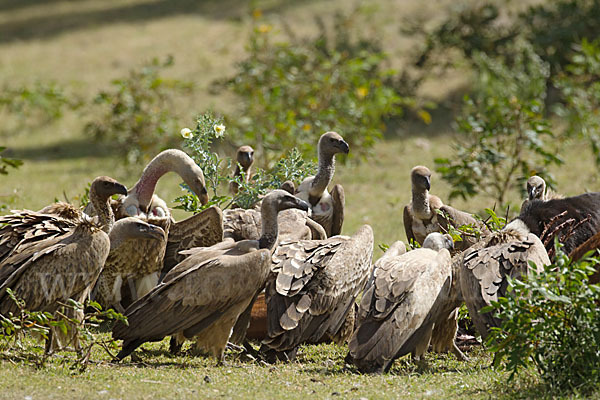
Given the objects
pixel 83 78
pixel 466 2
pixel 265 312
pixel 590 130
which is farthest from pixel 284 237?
pixel 83 78

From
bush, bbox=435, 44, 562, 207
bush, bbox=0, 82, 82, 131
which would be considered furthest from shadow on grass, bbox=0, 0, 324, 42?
bush, bbox=435, 44, 562, 207

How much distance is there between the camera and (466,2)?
1697cm

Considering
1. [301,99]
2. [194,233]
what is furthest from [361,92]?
[194,233]

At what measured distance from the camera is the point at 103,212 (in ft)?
20.9

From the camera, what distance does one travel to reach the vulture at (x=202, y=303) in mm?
5668

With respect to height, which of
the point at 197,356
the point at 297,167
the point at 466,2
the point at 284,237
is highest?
the point at 466,2

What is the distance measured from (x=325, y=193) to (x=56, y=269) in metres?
3.38

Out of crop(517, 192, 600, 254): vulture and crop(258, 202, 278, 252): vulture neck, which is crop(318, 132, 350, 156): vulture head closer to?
crop(517, 192, 600, 254): vulture

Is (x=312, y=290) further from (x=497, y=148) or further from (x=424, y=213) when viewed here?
(x=497, y=148)

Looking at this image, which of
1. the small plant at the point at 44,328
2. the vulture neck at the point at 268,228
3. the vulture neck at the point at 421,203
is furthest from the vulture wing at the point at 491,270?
the small plant at the point at 44,328

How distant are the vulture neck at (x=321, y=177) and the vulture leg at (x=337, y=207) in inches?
5.1

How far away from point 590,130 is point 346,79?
11.5ft

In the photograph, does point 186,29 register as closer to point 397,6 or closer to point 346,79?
point 397,6

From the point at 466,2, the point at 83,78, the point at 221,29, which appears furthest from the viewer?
the point at 221,29
